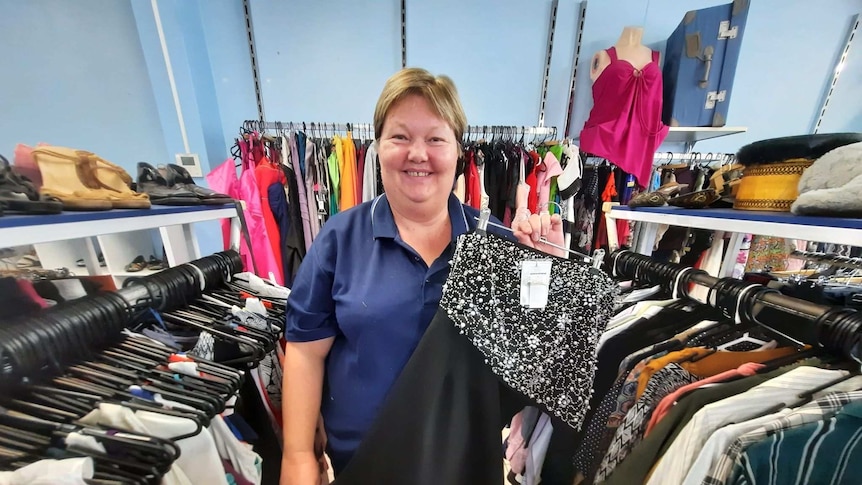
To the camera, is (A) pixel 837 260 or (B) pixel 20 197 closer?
(B) pixel 20 197

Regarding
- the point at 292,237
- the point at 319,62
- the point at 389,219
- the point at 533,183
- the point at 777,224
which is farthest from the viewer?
the point at 319,62

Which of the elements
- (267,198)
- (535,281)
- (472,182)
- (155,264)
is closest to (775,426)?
(535,281)

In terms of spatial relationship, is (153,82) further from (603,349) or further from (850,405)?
(850,405)

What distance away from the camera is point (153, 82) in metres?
1.79

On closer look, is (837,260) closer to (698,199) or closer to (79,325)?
(698,199)

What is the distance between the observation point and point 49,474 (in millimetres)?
320

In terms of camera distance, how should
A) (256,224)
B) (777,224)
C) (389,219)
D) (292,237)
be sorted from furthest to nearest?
(292,237)
(256,224)
(389,219)
(777,224)

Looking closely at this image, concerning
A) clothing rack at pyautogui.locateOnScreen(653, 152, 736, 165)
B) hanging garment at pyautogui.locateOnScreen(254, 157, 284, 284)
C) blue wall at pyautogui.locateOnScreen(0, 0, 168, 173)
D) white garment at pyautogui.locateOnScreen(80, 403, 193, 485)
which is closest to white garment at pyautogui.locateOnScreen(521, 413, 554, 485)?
white garment at pyautogui.locateOnScreen(80, 403, 193, 485)

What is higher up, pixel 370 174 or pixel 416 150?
pixel 416 150

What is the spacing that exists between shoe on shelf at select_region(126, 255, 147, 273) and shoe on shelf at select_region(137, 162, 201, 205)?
135 cm

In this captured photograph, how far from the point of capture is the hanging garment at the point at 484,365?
0.61m

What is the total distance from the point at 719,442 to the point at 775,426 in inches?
2.9

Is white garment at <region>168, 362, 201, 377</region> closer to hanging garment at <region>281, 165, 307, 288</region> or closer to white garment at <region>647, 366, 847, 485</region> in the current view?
white garment at <region>647, 366, 847, 485</region>

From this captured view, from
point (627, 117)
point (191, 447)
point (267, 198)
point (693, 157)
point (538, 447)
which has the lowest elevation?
point (538, 447)
